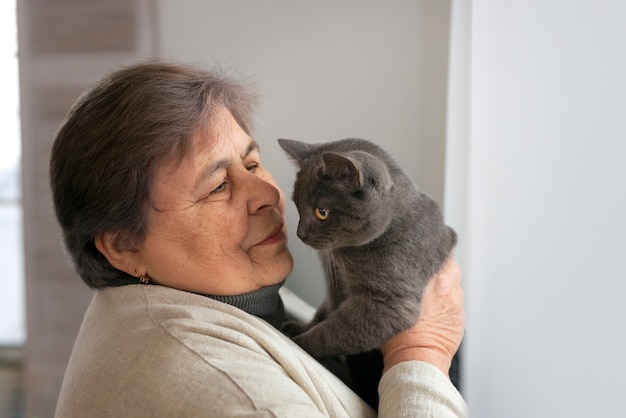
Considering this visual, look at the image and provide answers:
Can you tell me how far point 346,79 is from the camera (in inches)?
63.3

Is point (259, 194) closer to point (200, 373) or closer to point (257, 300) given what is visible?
point (257, 300)

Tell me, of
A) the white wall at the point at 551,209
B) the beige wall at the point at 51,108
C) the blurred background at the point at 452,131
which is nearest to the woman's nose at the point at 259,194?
the blurred background at the point at 452,131

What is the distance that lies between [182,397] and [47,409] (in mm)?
1759

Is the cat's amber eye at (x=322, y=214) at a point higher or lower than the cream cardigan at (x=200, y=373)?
higher

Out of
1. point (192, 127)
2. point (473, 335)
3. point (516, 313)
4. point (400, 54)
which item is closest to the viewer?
point (516, 313)

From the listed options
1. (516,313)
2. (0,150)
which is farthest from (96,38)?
(516,313)

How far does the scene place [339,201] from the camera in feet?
3.98

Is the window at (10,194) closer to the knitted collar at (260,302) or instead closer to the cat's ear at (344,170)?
the knitted collar at (260,302)

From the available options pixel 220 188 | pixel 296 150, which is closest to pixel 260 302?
→ pixel 220 188

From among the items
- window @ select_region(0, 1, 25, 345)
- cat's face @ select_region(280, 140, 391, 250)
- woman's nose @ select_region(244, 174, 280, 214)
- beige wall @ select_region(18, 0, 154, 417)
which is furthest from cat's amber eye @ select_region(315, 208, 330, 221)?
window @ select_region(0, 1, 25, 345)

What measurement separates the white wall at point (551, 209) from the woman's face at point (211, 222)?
1.62 ft

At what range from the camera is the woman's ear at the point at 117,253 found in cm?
115

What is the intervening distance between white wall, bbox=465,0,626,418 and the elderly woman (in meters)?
0.29

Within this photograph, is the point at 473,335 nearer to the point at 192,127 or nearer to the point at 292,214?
the point at 192,127
